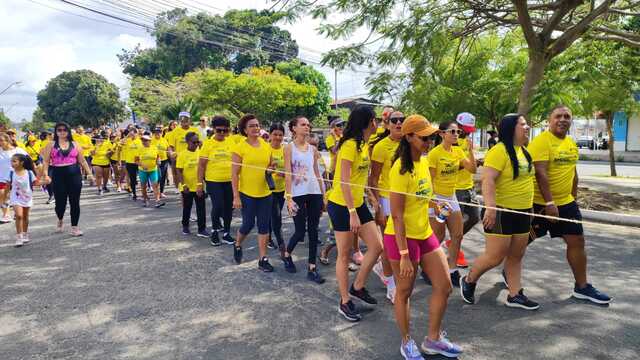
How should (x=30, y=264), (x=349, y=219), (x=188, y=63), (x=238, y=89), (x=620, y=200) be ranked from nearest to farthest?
(x=349, y=219)
(x=30, y=264)
(x=620, y=200)
(x=238, y=89)
(x=188, y=63)

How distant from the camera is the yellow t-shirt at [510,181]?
3.74 m

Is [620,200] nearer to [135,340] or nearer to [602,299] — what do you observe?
[602,299]

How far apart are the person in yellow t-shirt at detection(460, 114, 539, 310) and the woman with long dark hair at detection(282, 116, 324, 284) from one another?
5.75 ft

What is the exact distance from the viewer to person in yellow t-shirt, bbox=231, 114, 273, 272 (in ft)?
16.6

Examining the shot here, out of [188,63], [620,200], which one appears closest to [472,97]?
[620,200]

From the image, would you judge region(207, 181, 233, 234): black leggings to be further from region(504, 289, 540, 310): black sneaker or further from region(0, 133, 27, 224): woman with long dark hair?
region(504, 289, 540, 310): black sneaker

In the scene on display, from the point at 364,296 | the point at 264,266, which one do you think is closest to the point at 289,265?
the point at 264,266

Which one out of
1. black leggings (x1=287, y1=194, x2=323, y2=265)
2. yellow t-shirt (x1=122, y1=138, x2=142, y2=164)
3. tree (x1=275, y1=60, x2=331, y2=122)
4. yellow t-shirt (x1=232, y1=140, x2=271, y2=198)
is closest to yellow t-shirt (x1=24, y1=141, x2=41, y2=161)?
Answer: yellow t-shirt (x1=122, y1=138, x2=142, y2=164)

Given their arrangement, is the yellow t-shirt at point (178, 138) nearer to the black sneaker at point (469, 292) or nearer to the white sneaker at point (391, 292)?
the white sneaker at point (391, 292)

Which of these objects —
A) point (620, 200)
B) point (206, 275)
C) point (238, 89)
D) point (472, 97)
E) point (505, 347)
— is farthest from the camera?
point (238, 89)

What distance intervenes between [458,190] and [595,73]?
7610 mm

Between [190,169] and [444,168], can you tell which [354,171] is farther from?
[190,169]

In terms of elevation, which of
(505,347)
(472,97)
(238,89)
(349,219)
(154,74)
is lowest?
(505,347)

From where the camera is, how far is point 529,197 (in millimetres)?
3840
